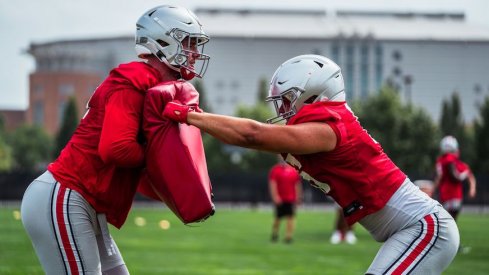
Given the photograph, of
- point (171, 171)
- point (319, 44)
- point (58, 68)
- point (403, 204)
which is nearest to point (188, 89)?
point (171, 171)

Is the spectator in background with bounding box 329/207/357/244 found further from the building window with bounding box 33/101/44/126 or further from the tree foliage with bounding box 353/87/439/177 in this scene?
the building window with bounding box 33/101/44/126

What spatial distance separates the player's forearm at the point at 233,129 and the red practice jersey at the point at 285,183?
701 inches

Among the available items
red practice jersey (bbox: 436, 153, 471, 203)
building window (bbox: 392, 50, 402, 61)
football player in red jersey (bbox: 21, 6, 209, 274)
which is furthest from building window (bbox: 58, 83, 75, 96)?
football player in red jersey (bbox: 21, 6, 209, 274)

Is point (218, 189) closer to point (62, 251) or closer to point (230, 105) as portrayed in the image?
point (62, 251)

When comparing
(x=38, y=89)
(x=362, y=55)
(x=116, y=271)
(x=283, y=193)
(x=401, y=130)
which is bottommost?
(x=38, y=89)

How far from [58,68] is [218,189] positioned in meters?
89.4

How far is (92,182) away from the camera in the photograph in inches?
247

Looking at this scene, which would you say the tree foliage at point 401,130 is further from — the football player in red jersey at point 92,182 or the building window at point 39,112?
the building window at point 39,112

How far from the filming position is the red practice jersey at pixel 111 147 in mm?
6047

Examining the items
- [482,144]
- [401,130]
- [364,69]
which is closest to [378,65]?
[364,69]

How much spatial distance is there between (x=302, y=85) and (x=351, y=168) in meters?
0.60

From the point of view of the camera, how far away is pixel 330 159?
6.20m

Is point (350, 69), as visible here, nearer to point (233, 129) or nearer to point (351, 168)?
point (351, 168)

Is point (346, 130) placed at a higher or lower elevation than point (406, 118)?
higher
